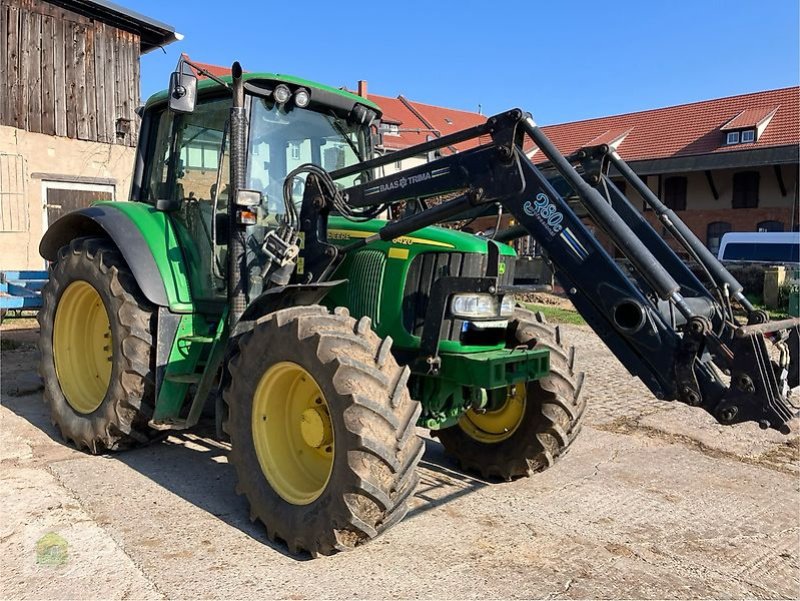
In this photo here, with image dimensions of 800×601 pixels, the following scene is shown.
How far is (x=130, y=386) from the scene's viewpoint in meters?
4.54

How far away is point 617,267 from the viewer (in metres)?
3.33

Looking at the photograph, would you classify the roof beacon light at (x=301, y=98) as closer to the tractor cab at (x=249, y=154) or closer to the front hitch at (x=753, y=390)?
the tractor cab at (x=249, y=154)

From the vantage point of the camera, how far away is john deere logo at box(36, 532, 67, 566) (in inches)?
131

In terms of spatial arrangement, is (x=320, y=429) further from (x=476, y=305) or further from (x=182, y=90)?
(x=182, y=90)

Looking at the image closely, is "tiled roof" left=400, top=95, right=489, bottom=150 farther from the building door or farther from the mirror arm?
the mirror arm

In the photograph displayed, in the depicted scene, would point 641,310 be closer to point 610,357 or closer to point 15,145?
point 610,357

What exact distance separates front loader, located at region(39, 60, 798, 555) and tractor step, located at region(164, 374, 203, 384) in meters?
0.02

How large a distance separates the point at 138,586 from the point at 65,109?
11.2 metres

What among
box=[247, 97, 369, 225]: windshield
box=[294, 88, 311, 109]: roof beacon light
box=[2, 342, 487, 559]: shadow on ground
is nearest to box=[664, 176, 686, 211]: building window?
Answer: box=[2, 342, 487, 559]: shadow on ground

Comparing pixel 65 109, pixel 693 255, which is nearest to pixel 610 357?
pixel 693 255

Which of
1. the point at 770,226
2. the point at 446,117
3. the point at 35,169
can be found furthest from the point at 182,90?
the point at 446,117

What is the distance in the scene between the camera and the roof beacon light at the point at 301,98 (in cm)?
448

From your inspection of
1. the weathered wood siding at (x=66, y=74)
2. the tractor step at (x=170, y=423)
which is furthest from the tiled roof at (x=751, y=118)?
the tractor step at (x=170, y=423)

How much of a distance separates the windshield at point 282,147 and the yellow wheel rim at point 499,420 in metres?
1.88
